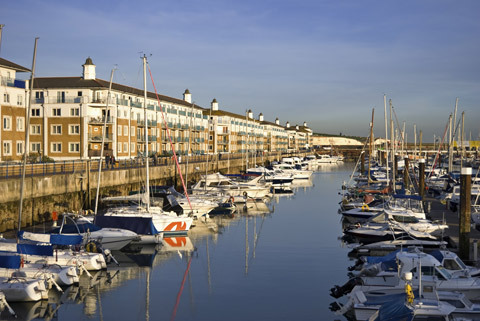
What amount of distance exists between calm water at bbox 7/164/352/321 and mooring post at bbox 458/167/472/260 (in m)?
6.35

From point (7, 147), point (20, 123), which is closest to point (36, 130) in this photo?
point (20, 123)

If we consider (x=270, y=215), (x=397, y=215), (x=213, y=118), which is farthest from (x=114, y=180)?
(x=213, y=118)

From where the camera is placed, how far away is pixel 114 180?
193 ft

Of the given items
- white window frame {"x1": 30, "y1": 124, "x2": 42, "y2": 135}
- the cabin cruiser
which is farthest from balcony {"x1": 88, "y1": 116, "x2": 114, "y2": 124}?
the cabin cruiser

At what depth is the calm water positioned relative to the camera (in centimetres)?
2359

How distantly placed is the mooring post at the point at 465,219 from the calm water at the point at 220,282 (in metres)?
6.35

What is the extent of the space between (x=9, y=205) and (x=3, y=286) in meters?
18.4

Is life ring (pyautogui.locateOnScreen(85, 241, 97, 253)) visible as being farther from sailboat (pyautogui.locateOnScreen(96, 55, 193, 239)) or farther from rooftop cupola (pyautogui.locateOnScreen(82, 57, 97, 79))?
rooftop cupola (pyautogui.locateOnScreen(82, 57, 97, 79))

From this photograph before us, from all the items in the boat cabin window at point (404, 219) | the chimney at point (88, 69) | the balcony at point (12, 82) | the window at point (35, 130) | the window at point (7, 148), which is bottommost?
the boat cabin window at point (404, 219)

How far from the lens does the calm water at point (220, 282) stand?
23594mm

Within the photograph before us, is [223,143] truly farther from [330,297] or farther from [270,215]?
[330,297]

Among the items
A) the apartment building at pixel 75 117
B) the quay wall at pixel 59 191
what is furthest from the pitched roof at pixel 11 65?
the quay wall at pixel 59 191

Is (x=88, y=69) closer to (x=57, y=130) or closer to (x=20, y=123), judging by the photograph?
(x=57, y=130)

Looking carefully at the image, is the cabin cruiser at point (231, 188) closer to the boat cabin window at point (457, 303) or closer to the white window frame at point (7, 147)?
the white window frame at point (7, 147)
